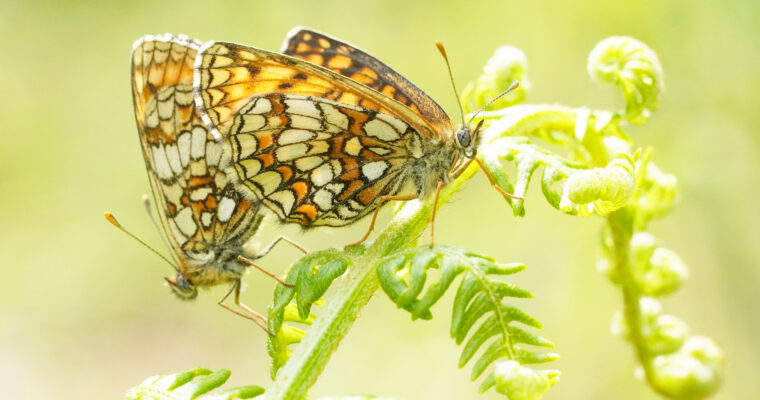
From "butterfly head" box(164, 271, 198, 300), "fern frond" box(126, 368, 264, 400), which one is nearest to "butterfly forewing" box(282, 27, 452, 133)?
"butterfly head" box(164, 271, 198, 300)

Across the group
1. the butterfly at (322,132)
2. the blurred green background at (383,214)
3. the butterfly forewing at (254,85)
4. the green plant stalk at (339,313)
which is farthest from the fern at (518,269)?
the blurred green background at (383,214)

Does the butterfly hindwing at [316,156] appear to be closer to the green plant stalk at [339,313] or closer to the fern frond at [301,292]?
the green plant stalk at [339,313]

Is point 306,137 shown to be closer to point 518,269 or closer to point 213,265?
point 213,265

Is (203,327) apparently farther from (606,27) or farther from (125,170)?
(606,27)

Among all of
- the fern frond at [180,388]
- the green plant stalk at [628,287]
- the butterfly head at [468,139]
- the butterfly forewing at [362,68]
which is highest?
the butterfly forewing at [362,68]

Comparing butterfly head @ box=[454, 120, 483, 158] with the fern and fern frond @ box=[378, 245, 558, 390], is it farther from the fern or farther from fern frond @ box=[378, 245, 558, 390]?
fern frond @ box=[378, 245, 558, 390]

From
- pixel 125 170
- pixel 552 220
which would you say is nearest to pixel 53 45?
pixel 125 170

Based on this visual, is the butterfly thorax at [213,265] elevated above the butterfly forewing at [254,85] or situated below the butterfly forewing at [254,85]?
below
